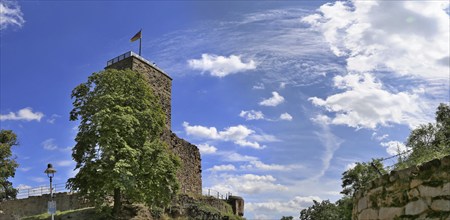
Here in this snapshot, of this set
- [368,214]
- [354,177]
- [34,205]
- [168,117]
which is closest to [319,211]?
[354,177]

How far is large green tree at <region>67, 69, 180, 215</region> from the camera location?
2319 cm

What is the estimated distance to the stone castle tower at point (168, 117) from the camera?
117 ft

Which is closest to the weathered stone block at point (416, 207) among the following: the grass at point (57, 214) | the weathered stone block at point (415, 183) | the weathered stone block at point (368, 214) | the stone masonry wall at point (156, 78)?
the weathered stone block at point (415, 183)

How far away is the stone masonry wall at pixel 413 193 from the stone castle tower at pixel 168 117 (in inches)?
1079

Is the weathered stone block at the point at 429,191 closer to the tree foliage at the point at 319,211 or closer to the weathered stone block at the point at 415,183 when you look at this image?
the weathered stone block at the point at 415,183

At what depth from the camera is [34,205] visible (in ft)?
97.1

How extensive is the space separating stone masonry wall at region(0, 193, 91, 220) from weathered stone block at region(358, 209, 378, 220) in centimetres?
2257

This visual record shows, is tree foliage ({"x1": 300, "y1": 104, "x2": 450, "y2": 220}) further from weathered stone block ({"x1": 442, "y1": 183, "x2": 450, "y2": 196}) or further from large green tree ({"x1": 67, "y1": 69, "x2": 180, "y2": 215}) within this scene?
large green tree ({"x1": 67, "y1": 69, "x2": 180, "y2": 215})

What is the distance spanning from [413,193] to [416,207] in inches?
8.3

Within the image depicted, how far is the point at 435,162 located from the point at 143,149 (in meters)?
20.0

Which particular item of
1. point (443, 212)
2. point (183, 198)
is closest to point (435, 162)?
point (443, 212)

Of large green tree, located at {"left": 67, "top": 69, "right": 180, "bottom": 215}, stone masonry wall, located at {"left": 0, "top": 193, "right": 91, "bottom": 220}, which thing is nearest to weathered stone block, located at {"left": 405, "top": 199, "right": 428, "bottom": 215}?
large green tree, located at {"left": 67, "top": 69, "right": 180, "bottom": 215}

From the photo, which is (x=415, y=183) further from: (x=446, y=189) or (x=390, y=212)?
(x=390, y=212)

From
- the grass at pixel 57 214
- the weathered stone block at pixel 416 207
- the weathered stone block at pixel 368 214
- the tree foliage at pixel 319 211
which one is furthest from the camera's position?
the tree foliage at pixel 319 211
